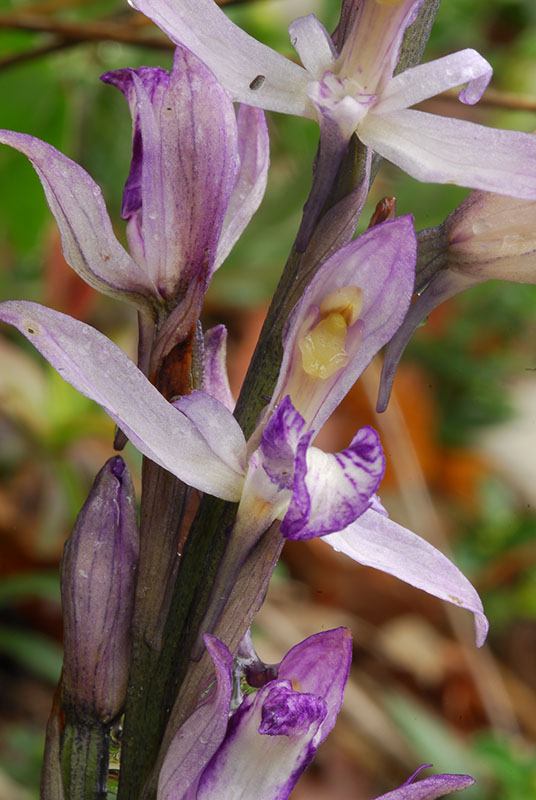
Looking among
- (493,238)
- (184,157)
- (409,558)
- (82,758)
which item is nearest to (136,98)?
(184,157)

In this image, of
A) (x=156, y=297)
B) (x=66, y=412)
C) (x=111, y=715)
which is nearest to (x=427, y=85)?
(x=156, y=297)

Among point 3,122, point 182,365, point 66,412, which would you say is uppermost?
point 182,365

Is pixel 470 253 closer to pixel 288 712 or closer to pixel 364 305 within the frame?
pixel 364 305

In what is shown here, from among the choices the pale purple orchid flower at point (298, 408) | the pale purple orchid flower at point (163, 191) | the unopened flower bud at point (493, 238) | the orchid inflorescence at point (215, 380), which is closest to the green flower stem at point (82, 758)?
the orchid inflorescence at point (215, 380)

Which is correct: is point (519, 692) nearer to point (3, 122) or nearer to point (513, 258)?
point (3, 122)

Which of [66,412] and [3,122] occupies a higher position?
[3,122]

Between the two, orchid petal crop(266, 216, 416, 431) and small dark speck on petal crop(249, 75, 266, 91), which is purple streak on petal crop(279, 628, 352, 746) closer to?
orchid petal crop(266, 216, 416, 431)
